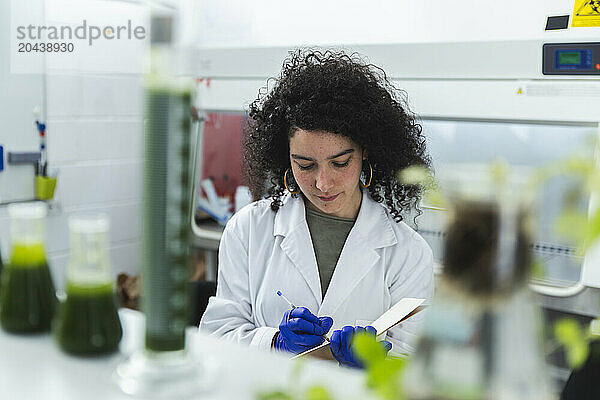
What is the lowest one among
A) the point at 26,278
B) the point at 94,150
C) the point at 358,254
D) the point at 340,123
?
the point at 358,254

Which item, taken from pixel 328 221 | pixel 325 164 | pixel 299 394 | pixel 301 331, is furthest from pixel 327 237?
pixel 299 394

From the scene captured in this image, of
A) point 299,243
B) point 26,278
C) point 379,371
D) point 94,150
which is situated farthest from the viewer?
point 94,150

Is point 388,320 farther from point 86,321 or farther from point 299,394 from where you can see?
point 299,394

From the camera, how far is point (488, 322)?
442 mm

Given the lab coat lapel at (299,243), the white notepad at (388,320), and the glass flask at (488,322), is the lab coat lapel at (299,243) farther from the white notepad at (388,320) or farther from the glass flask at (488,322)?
the glass flask at (488,322)

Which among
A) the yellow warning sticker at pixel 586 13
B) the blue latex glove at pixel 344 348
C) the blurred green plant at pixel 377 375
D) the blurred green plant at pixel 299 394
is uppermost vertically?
the yellow warning sticker at pixel 586 13

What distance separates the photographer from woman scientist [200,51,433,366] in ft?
5.93

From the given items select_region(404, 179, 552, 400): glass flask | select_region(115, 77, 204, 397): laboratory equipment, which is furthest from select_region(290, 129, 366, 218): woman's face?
select_region(404, 179, 552, 400): glass flask

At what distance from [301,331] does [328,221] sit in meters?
0.43

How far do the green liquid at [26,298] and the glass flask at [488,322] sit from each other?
451 mm

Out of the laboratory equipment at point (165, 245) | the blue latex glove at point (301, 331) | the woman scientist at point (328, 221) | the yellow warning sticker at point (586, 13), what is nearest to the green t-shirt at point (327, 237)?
the woman scientist at point (328, 221)

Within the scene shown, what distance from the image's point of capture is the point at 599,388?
1428mm

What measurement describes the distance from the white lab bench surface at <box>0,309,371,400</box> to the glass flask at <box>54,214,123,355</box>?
0.05 ft

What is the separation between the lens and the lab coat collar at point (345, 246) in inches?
72.8
